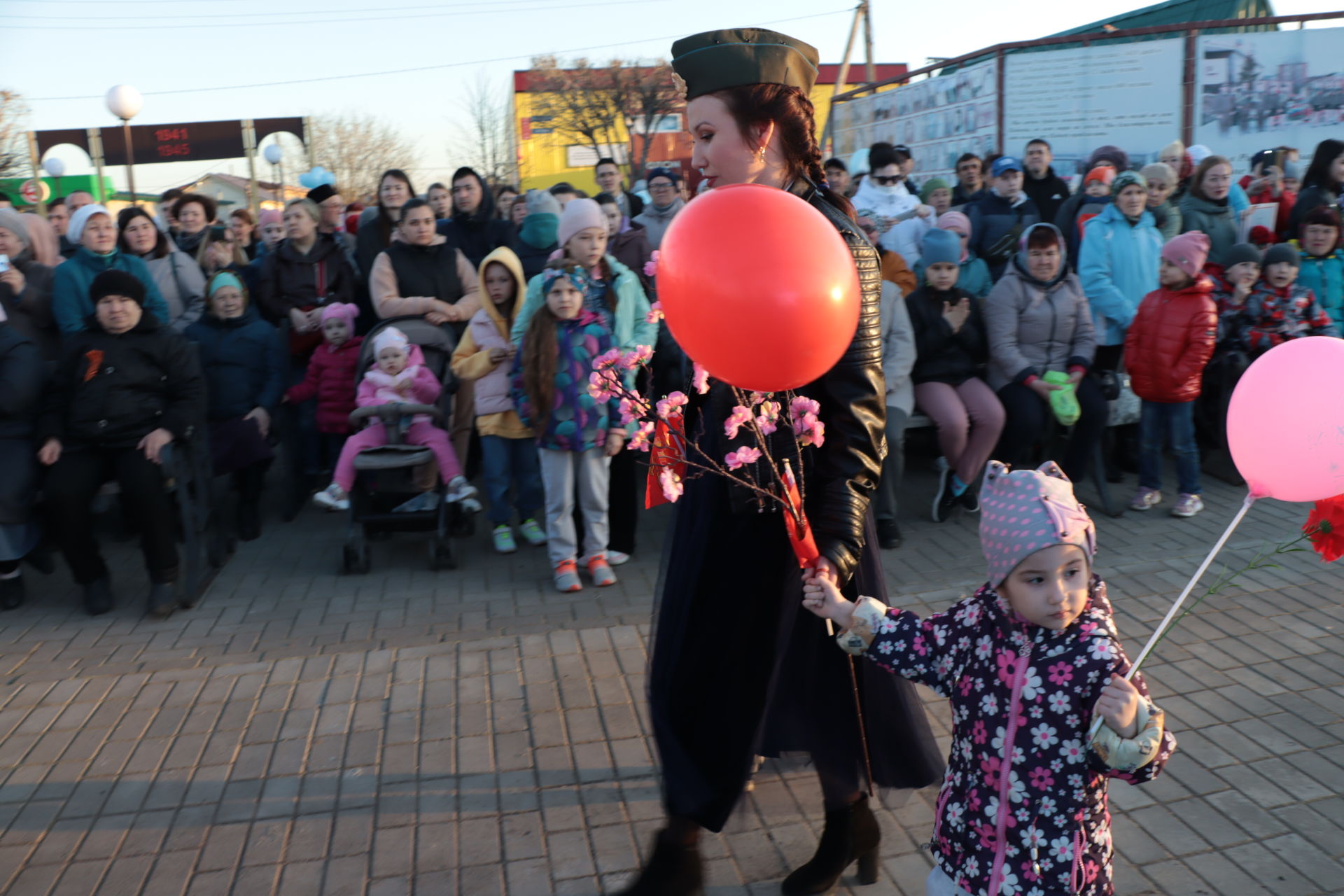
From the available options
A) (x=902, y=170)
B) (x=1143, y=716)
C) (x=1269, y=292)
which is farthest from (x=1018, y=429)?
(x=1143, y=716)

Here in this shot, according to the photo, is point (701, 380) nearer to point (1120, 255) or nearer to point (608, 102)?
point (1120, 255)

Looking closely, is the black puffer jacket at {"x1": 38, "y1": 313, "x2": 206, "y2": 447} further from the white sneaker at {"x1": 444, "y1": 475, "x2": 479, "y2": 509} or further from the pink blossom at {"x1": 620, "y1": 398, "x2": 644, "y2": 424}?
the pink blossom at {"x1": 620, "y1": 398, "x2": 644, "y2": 424}

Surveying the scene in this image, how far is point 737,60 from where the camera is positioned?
8.14 ft

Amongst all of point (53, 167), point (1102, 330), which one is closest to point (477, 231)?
point (1102, 330)

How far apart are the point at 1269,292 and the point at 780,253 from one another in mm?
6814

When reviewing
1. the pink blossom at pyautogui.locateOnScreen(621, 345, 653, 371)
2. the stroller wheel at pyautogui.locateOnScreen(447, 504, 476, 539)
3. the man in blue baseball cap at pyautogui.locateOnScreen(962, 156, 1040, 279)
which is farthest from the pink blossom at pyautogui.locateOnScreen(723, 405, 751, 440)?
the man in blue baseball cap at pyautogui.locateOnScreen(962, 156, 1040, 279)

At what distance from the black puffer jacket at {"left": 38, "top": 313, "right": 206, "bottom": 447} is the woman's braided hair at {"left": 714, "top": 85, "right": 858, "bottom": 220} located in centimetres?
462

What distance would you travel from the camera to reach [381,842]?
3.47m

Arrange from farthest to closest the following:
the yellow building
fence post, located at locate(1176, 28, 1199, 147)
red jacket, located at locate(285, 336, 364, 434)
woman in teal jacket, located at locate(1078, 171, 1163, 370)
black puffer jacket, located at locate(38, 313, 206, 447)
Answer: the yellow building, fence post, located at locate(1176, 28, 1199, 147), woman in teal jacket, located at locate(1078, 171, 1163, 370), red jacket, located at locate(285, 336, 364, 434), black puffer jacket, located at locate(38, 313, 206, 447)

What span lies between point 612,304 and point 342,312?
7.20 ft

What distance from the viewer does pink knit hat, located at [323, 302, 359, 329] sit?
7223mm

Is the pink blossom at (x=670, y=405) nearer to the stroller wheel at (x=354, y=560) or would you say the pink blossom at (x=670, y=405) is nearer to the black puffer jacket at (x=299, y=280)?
the stroller wheel at (x=354, y=560)

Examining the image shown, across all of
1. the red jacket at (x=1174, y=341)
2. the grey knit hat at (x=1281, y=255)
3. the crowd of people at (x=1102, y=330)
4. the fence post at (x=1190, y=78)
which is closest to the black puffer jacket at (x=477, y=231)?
the crowd of people at (x=1102, y=330)

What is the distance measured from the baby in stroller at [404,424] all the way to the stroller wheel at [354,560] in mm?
265
